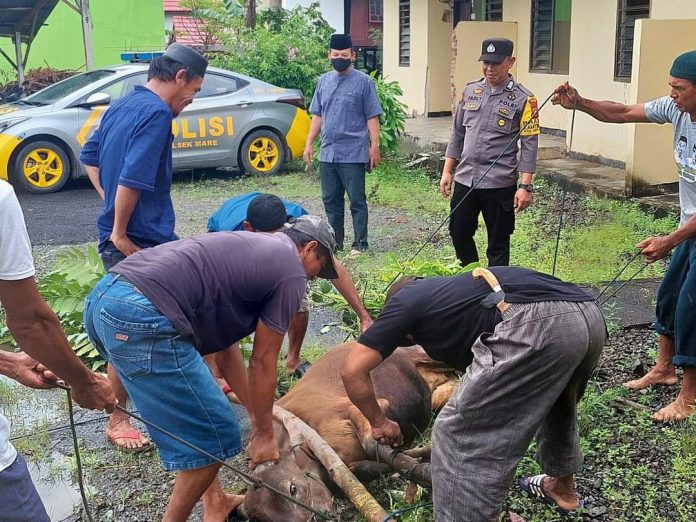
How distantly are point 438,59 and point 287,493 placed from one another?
44.9 feet

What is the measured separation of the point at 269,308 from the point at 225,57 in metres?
11.7

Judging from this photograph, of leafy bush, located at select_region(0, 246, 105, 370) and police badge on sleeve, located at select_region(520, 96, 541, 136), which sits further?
police badge on sleeve, located at select_region(520, 96, 541, 136)

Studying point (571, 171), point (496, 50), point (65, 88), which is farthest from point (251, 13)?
point (496, 50)

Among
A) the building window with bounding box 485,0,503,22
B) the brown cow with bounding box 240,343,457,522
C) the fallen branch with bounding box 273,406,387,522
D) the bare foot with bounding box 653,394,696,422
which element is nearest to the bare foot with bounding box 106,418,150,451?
the brown cow with bounding box 240,343,457,522

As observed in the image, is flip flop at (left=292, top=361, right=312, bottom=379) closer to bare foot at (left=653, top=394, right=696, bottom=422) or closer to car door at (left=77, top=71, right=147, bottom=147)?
bare foot at (left=653, top=394, right=696, bottom=422)

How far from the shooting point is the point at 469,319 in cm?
301

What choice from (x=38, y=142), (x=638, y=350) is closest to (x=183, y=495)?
(x=638, y=350)

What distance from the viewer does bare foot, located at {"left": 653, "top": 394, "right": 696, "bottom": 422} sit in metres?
4.11

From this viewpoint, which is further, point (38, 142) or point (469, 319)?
point (38, 142)

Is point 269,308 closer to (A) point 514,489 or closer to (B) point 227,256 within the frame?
(B) point 227,256

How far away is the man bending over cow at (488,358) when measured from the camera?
286 cm

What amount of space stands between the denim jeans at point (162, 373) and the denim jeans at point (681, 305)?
98.0 inches

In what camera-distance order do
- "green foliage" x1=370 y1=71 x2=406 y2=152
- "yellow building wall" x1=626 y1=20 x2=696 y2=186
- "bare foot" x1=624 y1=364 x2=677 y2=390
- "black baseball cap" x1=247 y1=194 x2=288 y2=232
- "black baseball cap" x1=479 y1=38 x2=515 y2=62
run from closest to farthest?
"black baseball cap" x1=247 y1=194 x2=288 y2=232, "bare foot" x1=624 y1=364 x2=677 y2=390, "black baseball cap" x1=479 y1=38 x2=515 y2=62, "yellow building wall" x1=626 y1=20 x2=696 y2=186, "green foliage" x1=370 y1=71 x2=406 y2=152

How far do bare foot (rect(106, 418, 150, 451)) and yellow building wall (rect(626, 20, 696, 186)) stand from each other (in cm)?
641
